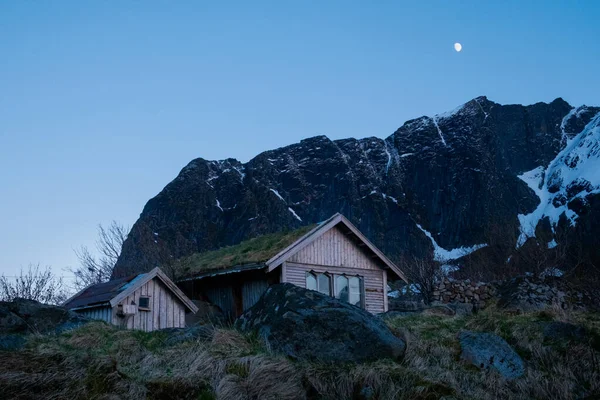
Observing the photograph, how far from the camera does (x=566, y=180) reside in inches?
4072

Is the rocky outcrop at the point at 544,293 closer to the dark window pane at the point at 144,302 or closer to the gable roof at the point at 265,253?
the gable roof at the point at 265,253

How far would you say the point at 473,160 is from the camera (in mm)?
113312

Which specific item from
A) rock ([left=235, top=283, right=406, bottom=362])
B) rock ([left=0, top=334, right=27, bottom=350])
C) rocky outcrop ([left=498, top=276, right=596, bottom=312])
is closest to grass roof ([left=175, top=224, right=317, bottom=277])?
rocky outcrop ([left=498, top=276, right=596, bottom=312])

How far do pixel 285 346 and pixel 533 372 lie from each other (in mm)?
4252

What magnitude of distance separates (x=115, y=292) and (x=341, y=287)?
29.9ft

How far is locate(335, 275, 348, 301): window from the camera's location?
22337 mm

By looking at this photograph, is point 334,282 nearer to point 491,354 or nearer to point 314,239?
point 314,239

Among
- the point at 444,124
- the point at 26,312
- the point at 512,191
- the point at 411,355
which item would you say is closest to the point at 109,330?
the point at 26,312

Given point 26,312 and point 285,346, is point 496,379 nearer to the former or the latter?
point 285,346

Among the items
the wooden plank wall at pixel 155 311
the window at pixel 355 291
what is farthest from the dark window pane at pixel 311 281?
the wooden plank wall at pixel 155 311

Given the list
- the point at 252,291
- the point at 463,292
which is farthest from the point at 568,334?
the point at 463,292

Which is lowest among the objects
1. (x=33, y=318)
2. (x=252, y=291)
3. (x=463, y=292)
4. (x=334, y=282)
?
(x=463, y=292)

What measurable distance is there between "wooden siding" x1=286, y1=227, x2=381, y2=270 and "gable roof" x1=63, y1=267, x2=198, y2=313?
468cm

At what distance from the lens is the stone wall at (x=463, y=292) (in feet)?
101
